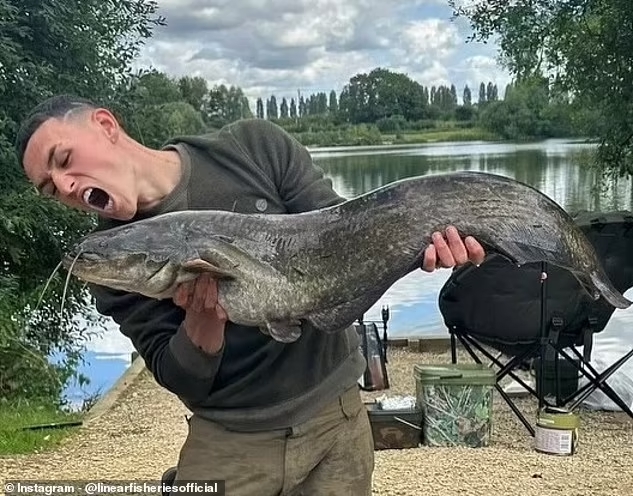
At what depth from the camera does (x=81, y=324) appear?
9984 millimetres

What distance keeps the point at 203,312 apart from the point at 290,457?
1.58 feet

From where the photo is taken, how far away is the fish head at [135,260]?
212 cm

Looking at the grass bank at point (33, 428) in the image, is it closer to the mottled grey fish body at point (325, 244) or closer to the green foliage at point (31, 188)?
the green foliage at point (31, 188)

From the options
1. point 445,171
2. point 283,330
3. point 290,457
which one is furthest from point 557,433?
point 283,330

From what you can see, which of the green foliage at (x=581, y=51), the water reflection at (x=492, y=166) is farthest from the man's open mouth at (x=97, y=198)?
the water reflection at (x=492, y=166)

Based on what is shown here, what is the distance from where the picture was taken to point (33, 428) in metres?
6.07

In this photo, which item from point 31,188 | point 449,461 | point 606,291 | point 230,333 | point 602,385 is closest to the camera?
point 230,333

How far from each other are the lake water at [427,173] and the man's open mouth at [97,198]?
82cm

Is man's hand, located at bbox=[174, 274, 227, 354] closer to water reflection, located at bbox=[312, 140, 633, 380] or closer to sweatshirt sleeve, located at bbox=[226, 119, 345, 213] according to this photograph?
sweatshirt sleeve, located at bbox=[226, 119, 345, 213]

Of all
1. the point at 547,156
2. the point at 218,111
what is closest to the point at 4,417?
the point at 218,111

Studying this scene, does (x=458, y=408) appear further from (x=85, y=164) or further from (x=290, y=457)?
(x=85, y=164)

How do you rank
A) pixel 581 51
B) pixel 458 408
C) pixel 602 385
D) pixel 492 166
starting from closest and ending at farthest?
pixel 458 408, pixel 602 385, pixel 581 51, pixel 492 166

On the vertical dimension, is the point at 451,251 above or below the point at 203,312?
above

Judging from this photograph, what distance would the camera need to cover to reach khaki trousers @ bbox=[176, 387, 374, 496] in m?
2.36
